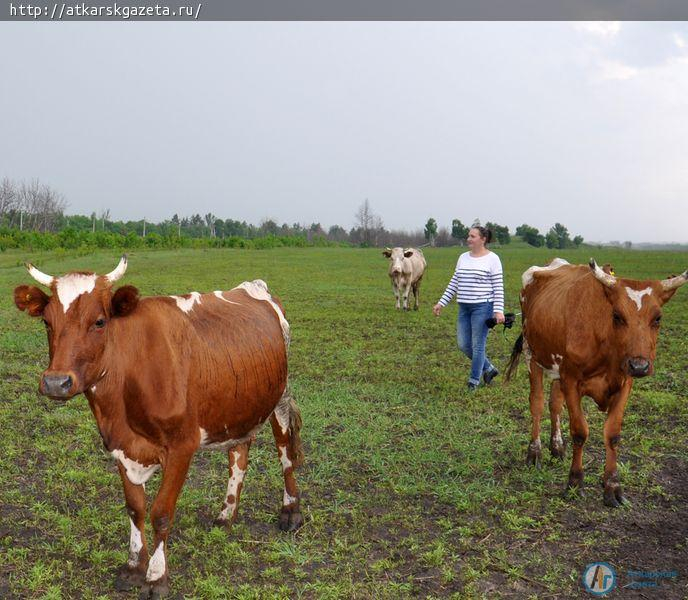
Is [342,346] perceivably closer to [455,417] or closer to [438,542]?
[455,417]

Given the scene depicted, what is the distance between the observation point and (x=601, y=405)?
5496 millimetres

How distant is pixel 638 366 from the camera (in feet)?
15.9

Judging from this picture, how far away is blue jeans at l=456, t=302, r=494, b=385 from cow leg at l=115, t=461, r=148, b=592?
5.25 m

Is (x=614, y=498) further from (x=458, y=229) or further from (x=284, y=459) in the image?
(x=458, y=229)

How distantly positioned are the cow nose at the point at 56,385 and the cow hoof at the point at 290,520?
6.84ft

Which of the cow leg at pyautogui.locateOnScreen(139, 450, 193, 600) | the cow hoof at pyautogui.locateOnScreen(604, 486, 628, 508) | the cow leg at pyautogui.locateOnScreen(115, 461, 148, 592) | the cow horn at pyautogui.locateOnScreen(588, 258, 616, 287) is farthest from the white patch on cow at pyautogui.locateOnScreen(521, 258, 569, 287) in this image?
the cow leg at pyautogui.locateOnScreen(115, 461, 148, 592)

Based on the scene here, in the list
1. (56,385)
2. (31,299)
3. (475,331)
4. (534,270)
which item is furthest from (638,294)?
(31,299)

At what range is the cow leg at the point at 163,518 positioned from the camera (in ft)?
12.5

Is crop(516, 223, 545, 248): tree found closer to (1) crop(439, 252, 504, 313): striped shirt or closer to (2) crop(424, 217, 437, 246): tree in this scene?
(2) crop(424, 217, 437, 246): tree

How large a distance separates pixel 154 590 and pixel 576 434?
11.7 feet

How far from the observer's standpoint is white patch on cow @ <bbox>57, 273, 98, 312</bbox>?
356 cm

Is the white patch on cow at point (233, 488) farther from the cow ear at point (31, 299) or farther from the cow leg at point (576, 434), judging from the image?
the cow leg at point (576, 434)

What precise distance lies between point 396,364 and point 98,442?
520 cm

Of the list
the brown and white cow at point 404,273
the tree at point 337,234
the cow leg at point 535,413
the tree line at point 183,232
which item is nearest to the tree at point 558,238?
the tree line at point 183,232
